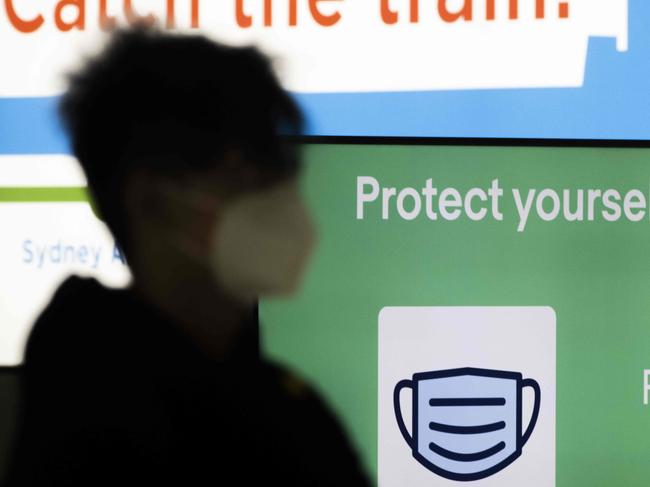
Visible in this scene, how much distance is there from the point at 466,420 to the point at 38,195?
0.90 m

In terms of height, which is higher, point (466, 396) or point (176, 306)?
point (176, 306)

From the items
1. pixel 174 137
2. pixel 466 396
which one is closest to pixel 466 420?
pixel 466 396

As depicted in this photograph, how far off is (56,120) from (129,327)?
18cm

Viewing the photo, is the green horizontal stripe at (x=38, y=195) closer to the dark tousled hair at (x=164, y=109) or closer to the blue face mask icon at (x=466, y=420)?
the blue face mask icon at (x=466, y=420)

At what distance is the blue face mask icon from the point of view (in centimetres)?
133

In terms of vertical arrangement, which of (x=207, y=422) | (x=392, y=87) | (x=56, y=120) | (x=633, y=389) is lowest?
(x=633, y=389)

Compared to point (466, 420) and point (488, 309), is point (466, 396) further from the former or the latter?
point (488, 309)

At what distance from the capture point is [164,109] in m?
0.54

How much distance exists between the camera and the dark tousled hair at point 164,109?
54 cm

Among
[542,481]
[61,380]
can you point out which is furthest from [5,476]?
[542,481]

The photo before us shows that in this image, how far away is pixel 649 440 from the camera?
1.37 metres

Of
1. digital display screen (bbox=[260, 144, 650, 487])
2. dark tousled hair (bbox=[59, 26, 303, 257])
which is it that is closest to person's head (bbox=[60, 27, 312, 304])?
dark tousled hair (bbox=[59, 26, 303, 257])

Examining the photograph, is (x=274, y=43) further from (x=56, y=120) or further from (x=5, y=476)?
(x=5, y=476)

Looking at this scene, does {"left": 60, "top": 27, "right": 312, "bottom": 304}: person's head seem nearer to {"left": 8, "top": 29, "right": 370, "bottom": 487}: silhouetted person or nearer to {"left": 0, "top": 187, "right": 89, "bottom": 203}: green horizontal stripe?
{"left": 8, "top": 29, "right": 370, "bottom": 487}: silhouetted person
